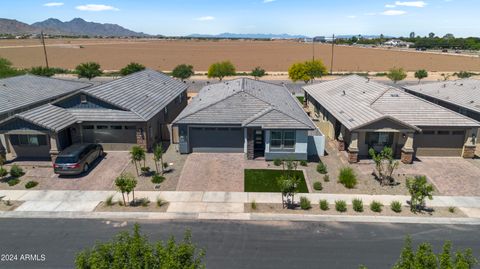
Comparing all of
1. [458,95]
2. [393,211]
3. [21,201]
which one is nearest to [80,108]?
[21,201]

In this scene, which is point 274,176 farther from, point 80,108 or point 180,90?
point 180,90

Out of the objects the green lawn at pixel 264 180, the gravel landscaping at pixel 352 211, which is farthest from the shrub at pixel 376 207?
the green lawn at pixel 264 180

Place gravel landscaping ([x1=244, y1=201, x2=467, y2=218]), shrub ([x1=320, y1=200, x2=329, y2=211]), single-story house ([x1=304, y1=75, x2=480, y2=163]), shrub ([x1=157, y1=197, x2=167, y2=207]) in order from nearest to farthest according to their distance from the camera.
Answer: gravel landscaping ([x1=244, y1=201, x2=467, y2=218]) < shrub ([x1=320, y1=200, x2=329, y2=211]) < shrub ([x1=157, y1=197, x2=167, y2=207]) < single-story house ([x1=304, y1=75, x2=480, y2=163])

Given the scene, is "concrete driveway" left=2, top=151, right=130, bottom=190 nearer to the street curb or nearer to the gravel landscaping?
the street curb

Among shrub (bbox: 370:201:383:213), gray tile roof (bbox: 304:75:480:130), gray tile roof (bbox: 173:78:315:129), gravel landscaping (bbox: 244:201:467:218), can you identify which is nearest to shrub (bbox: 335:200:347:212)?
gravel landscaping (bbox: 244:201:467:218)

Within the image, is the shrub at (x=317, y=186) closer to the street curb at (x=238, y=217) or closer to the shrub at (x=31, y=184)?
the street curb at (x=238, y=217)

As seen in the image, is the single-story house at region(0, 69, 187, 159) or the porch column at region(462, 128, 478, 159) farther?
the porch column at region(462, 128, 478, 159)
